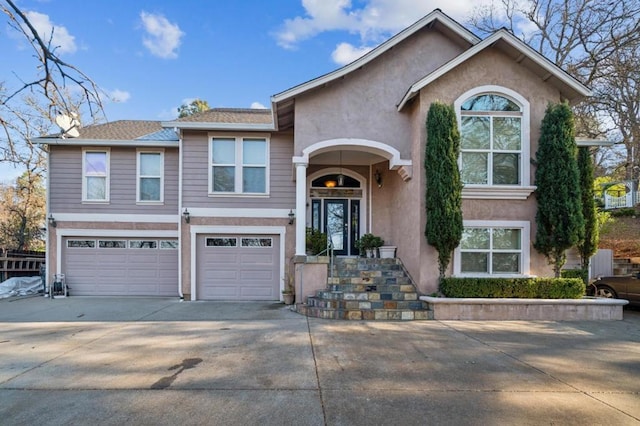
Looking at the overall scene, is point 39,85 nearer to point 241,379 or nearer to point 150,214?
point 241,379

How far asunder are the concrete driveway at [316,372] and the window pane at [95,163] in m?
4.91

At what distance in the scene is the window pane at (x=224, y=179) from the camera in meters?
9.67

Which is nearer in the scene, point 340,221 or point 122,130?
point 340,221

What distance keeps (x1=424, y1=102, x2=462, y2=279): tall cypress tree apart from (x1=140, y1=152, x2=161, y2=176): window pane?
26.7ft

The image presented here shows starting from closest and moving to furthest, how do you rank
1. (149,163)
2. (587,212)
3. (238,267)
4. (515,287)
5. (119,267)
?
(515,287) < (587,212) < (238,267) < (119,267) < (149,163)

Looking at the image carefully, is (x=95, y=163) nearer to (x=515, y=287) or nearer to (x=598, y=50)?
(x=515, y=287)

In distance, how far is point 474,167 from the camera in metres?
7.90

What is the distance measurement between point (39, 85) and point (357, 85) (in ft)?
21.7

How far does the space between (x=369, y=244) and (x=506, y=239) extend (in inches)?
144

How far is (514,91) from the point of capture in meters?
7.87

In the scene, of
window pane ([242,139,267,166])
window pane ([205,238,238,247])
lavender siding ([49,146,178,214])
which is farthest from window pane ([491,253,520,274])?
lavender siding ([49,146,178,214])

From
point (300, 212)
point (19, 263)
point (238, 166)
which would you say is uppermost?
point (238, 166)

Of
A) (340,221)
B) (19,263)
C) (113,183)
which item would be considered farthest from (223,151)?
(19,263)

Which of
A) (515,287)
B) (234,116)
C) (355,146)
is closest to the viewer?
(515,287)
